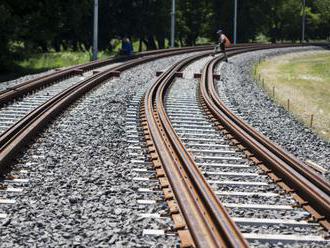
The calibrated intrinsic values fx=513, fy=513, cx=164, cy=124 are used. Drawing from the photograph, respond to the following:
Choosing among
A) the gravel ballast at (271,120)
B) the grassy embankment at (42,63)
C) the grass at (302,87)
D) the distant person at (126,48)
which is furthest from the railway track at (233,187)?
the distant person at (126,48)

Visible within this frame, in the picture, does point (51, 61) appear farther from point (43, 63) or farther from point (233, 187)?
point (233, 187)

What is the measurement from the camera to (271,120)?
13.2 metres

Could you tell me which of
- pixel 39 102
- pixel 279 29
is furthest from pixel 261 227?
pixel 279 29

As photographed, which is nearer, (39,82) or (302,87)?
(39,82)

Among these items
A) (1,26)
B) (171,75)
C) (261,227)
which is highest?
(1,26)

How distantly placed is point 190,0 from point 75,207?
68.5 m

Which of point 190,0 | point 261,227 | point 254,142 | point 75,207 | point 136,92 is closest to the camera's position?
point 261,227

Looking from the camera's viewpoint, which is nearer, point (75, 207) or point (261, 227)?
point (261, 227)

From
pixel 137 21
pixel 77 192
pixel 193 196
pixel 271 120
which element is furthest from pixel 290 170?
pixel 137 21

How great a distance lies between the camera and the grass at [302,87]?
16.0 m

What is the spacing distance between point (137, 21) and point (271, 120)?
132 ft

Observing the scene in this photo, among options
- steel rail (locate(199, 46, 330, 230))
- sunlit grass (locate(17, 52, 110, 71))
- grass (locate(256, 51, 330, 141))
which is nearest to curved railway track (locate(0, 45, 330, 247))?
steel rail (locate(199, 46, 330, 230))

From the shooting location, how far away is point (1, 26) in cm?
2364

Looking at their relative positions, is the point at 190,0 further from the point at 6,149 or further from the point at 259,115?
the point at 6,149
